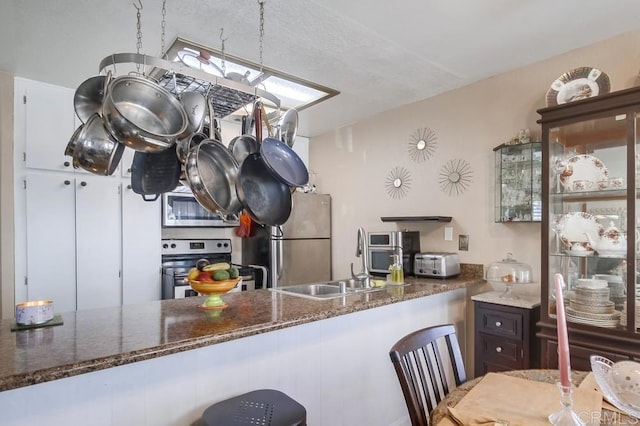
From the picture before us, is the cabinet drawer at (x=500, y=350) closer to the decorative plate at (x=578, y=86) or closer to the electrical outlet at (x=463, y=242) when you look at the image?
the electrical outlet at (x=463, y=242)

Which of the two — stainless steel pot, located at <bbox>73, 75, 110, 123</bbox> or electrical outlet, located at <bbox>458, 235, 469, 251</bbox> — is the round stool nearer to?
stainless steel pot, located at <bbox>73, 75, 110, 123</bbox>

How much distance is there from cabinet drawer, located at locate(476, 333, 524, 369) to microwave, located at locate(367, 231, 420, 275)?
0.78 meters

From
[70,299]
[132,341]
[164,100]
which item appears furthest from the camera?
[70,299]

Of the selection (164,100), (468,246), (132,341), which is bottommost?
(132,341)

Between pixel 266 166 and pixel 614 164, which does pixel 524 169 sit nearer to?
pixel 614 164

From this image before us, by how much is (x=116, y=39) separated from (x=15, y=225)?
4.96ft

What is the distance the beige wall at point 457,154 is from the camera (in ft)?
8.27

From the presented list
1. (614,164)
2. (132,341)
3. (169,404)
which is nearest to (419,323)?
(614,164)

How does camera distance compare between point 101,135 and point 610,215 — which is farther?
point 610,215

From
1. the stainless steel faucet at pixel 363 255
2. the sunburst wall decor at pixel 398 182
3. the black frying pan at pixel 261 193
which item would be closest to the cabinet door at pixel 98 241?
the black frying pan at pixel 261 193

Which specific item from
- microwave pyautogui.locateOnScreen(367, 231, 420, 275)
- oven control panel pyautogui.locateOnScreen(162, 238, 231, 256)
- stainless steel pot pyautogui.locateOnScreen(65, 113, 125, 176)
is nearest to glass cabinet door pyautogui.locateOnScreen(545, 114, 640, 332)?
microwave pyautogui.locateOnScreen(367, 231, 420, 275)

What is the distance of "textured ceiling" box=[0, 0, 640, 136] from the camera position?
1.91 metres

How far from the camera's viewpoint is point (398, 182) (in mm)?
3475

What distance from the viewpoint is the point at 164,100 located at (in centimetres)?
162
